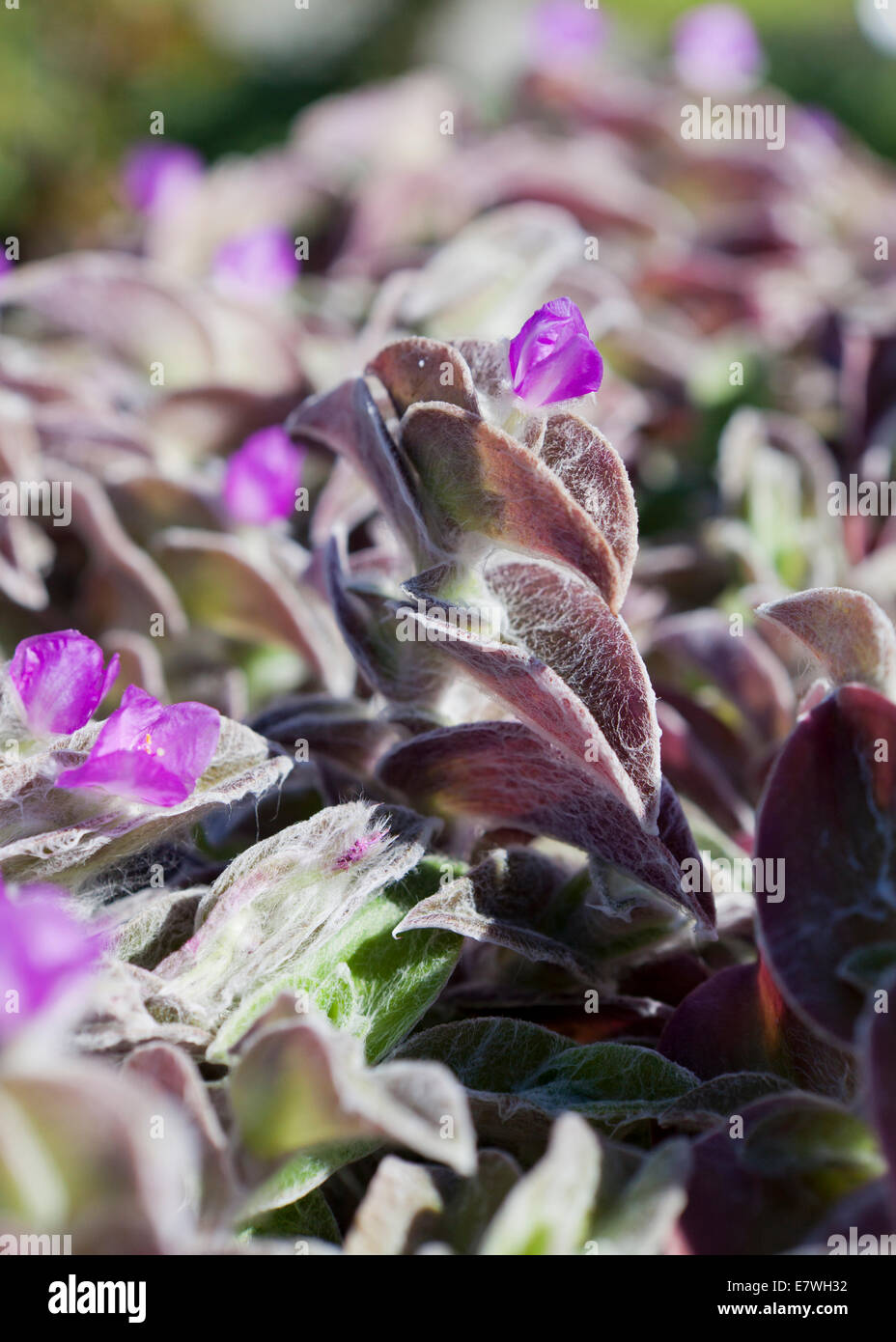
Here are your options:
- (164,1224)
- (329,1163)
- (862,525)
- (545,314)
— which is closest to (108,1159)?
(164,1224)

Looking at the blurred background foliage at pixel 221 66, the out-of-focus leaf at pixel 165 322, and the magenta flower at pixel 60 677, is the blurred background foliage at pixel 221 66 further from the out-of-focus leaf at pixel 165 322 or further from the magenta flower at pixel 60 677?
the magenta flower at pixel 60 677

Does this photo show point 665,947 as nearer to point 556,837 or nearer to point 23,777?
point 556,837

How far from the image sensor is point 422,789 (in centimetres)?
71

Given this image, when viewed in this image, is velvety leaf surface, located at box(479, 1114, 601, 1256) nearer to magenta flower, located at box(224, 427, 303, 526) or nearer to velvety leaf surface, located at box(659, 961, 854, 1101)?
velvety leaf surface, located at box(659, 961, 854, 1101)

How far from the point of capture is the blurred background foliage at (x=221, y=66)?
3062mm

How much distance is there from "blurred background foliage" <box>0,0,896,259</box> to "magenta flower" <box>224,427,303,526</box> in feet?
5.78

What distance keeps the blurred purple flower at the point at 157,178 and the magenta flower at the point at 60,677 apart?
1.11 meters

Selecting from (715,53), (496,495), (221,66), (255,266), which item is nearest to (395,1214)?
A: (496,495)

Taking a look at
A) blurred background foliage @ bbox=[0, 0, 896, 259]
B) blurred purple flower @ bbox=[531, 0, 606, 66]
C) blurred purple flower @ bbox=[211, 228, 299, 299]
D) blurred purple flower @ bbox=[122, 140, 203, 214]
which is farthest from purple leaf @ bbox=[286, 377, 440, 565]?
blurred background foliage @ bbox=[0, 0, 896, 259]

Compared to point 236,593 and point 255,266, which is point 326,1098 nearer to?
point 236,593

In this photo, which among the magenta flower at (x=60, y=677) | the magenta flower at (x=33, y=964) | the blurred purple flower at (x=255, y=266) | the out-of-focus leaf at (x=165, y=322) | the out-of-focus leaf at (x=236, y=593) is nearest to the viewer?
the magenta flower at (x=33, y=964)

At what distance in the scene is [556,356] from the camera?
1.92 feet

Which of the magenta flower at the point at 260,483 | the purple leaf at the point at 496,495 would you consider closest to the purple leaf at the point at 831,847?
the purple leaf at the point at 496,495

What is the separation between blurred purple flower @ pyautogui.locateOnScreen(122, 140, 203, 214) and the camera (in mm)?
1597
